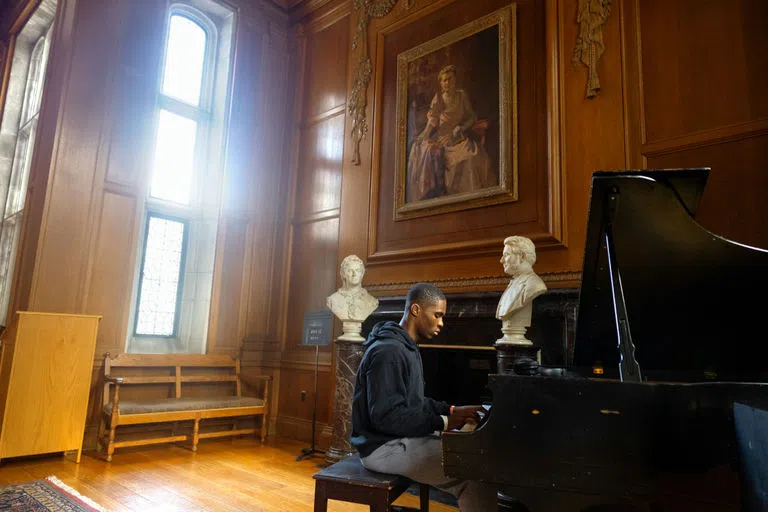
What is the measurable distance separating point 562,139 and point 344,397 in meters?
2.79

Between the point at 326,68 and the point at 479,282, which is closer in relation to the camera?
the point at 479,282

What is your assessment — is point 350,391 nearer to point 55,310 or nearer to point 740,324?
point 55,310

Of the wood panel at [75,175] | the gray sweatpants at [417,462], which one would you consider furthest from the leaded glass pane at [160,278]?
the gray sweatpants at [417,462]

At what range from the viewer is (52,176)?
4555 mm

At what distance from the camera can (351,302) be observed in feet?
14.9

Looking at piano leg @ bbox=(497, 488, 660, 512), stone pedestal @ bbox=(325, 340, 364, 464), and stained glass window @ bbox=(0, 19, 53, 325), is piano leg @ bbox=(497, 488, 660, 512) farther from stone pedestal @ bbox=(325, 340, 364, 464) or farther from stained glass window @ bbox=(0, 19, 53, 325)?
stained glass window @ bbox=(0, 19, 53, 325)

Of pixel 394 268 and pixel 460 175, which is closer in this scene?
pixel 460 175

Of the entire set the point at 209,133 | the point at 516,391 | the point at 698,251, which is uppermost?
the point at 209,133

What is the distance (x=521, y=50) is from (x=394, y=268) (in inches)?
87.7

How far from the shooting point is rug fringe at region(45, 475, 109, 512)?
9.67ft

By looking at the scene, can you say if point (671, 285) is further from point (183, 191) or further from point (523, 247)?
point (183, 191)

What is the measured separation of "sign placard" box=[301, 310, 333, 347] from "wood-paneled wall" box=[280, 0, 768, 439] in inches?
23.3

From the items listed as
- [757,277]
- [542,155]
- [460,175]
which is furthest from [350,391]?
[757,277]

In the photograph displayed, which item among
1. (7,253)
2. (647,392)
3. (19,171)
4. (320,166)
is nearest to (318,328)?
(320,166)
